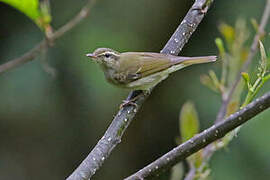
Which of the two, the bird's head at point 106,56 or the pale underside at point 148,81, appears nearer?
the pale underside at point 148,81

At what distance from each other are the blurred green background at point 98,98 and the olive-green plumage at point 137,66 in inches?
42.9

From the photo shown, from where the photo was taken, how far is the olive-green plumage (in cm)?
251

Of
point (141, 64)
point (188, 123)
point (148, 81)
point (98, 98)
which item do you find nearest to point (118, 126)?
point (188, 123)

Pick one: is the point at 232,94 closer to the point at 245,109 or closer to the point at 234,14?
the point at 245,109

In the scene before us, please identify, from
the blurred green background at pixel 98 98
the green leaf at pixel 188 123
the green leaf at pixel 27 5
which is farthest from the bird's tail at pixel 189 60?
the blurred green background at pixel 98 98

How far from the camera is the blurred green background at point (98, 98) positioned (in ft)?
12.9

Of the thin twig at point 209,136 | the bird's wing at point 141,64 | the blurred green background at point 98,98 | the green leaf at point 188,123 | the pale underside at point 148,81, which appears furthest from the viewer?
the blurred green background at point 98,98

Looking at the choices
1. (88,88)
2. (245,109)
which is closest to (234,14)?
(88,88)

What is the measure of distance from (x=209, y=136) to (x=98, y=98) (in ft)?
9.70

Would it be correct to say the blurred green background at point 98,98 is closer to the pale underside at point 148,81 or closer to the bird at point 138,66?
the bird at point 138,66

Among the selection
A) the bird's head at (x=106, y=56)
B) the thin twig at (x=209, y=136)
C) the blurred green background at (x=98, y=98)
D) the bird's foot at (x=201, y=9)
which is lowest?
the thin twig at (x=209, y=136)

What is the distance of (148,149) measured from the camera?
4.71 metres

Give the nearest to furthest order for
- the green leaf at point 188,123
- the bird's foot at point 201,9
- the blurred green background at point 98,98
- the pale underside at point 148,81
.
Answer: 1. the green leaf at point 188,123
2. the bird's foot at point 201,9
3. the pale underside at point 148,81
4. the blurred green background at point 98,98

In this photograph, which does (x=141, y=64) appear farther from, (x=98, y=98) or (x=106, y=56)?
(x=98, y=98)
